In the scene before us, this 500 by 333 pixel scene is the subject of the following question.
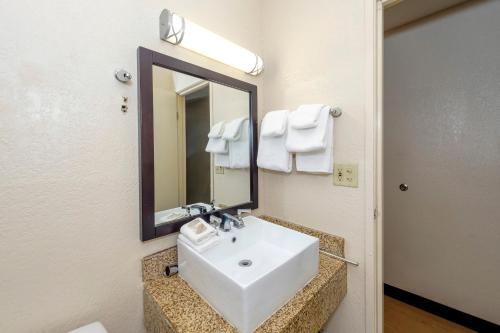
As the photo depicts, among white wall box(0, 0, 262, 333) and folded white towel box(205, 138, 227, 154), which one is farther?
folded white towel box(205, 138, 227, 154)

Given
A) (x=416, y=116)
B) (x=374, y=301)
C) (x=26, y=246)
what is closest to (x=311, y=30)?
(x=416, y=116)

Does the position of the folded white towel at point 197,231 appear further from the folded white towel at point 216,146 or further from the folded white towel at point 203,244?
the folded white towel at point 216,146

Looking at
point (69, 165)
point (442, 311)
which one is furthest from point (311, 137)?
point (442, 311)

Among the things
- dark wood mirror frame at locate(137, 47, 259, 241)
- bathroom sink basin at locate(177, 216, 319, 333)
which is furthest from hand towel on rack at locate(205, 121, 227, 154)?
bathroom sink basin at locate(177, 216, 319, 333)

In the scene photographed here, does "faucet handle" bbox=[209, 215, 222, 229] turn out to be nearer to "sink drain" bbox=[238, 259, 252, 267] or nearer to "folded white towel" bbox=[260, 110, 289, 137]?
"sink drain" bbox=[238, 259, 252, 267]

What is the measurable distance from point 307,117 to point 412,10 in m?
1.42

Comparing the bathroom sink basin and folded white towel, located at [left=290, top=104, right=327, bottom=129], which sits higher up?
folded white towel, located at [left=290, top=104, right=327, bottom=129]

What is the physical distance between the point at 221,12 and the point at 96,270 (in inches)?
55.3

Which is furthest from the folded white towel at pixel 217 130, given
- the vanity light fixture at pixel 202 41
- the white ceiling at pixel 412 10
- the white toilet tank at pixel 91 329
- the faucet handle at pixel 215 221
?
the white ceiling at pixel 412 10

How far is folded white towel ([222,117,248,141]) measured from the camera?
4.23 ft

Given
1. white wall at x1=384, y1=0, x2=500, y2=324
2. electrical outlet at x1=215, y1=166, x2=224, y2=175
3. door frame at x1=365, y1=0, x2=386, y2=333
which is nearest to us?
door frame at x1=365, y1=0, x2=386, y2=333

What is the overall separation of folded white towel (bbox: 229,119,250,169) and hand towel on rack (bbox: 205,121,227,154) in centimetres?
6

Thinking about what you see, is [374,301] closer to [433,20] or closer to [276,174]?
[276,174]

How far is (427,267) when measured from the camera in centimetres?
175
